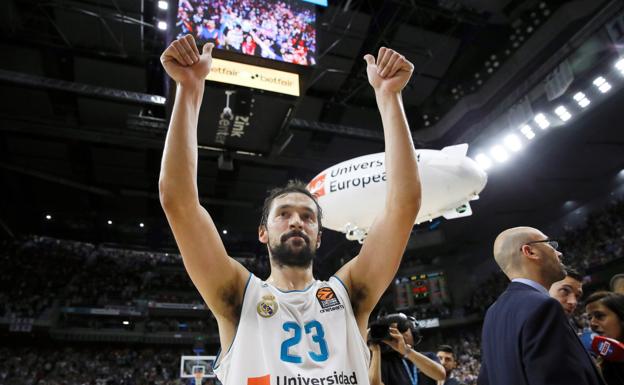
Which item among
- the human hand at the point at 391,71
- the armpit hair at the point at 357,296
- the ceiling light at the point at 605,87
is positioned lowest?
the armpit hair at the point at 357,296

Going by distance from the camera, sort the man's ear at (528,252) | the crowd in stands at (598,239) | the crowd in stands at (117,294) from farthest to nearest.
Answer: the crowd in stands at (117,294)
the crowd in stands at (598,239)
the man's ear at (528,252)

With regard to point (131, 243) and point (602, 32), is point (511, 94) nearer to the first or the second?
point (602, 32)

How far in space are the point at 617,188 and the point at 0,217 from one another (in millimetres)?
29236

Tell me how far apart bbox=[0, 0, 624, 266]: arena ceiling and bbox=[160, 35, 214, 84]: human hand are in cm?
509

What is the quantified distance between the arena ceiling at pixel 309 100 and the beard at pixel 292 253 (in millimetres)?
5323

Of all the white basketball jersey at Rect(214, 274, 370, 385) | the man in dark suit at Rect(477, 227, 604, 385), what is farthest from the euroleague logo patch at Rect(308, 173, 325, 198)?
the white basketball jersey at Rect(214, 274, 370, 385)

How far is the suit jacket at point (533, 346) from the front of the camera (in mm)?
1918

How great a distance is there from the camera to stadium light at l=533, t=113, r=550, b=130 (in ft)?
36.8

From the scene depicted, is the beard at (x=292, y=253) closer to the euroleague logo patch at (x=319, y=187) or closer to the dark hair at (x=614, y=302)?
the dark hair at (x=614, y=302)

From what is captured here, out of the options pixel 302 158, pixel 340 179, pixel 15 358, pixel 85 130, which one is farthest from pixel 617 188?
pixel 15 358

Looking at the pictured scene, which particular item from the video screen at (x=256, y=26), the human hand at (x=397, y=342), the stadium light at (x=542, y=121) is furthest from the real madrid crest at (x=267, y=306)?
the stadium light at (x=542, y=121)

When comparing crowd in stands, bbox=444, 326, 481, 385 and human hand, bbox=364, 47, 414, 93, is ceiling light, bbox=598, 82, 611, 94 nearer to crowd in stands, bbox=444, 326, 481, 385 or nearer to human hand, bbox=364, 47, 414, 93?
crowd in stands, bbox=444, 326, 481, 385

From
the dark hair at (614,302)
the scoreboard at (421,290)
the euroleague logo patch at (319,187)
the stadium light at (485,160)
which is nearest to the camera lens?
the dark hair at (614,302)

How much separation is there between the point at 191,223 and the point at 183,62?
1.97ft
